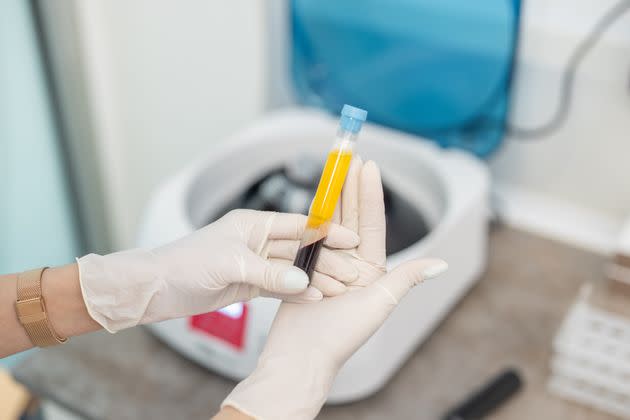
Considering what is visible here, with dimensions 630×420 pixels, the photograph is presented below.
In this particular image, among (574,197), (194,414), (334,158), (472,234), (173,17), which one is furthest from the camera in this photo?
(173,17)

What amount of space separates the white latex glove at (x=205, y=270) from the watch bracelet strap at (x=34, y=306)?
0.04 metres

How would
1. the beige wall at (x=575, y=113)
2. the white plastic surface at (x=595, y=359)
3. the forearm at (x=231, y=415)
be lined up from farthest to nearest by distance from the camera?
the beige wall at (x=575, y=113) → the white plastic surface at (x=595, y=359) → the forearm at (x=231, y=415)

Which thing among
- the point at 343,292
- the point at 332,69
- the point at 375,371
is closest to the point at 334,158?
the point at 343,292

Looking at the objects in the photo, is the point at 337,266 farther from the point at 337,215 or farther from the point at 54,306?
the point at 54,306

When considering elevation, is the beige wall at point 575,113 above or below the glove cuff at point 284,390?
above

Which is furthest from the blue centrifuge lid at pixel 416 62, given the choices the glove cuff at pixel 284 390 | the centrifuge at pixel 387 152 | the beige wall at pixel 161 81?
the glove cuff at pixel 284 390

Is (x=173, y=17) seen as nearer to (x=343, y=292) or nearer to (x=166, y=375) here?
(x=166, y=375)

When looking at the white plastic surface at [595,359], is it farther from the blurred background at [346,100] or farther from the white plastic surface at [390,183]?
the white plastic surface at [390,183]

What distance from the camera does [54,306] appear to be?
0.65 meters

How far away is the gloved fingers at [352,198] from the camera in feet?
2.01

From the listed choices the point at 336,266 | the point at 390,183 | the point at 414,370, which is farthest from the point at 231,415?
the point at 390,183

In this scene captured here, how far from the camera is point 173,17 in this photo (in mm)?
1243

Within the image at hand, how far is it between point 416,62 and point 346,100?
14 centimetres

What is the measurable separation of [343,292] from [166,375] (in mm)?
343
